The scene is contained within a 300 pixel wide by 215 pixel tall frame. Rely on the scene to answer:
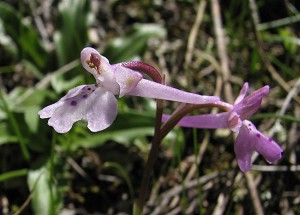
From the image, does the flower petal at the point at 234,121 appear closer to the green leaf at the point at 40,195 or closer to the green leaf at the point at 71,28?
the green leaf at the point at 40,195

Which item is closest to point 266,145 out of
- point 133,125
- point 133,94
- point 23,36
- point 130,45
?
point 133,94

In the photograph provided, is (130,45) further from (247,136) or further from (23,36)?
(247,136)

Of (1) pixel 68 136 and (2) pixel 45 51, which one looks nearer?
(1) pixel 68 136

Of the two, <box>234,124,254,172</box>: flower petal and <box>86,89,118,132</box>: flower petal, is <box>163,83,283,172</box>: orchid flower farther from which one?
<box>86,89,118,132</box>: flower petal

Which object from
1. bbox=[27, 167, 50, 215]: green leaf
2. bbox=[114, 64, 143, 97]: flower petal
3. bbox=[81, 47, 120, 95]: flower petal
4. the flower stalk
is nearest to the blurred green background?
bbox=[27, 167, 50, 215]: green leaf

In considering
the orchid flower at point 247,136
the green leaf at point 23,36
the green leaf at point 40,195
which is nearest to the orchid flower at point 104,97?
the orchid flower at point 247,136

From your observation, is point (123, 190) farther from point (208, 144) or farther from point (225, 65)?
point (225, 65)

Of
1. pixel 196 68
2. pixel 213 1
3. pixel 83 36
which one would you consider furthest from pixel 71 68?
pixel 213 1
